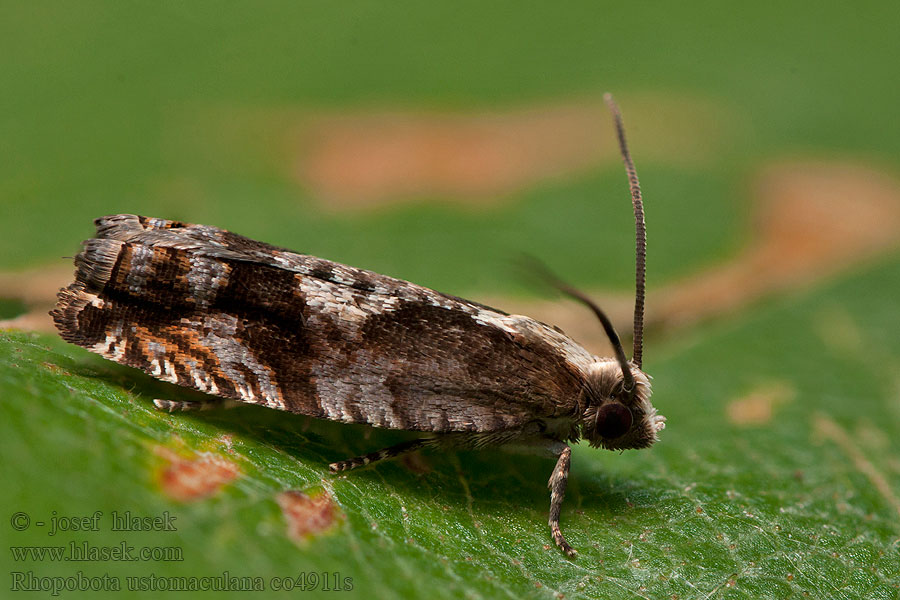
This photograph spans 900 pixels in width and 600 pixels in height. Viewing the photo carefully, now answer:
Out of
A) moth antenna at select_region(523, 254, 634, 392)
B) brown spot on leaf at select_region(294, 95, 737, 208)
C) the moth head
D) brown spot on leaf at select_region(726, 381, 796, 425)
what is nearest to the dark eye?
the moth head

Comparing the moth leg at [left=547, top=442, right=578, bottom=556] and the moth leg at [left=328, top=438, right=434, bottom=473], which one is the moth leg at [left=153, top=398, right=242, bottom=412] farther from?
the moth leg at [left=547, top=442, right=578, bottom=556]

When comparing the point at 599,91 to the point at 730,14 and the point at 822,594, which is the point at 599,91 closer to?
the point at 730,14

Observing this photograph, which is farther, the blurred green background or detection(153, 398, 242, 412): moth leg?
detection(153, 398, 242, 412): moth leg

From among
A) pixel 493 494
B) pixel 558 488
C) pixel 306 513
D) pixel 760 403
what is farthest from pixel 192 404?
pixel 760 403

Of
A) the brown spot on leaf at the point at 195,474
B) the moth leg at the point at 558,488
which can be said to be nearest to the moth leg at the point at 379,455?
the brown spot on leaf at the point at 195,474

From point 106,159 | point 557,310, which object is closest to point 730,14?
point 557,310

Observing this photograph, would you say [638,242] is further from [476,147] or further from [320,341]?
[476,147]
